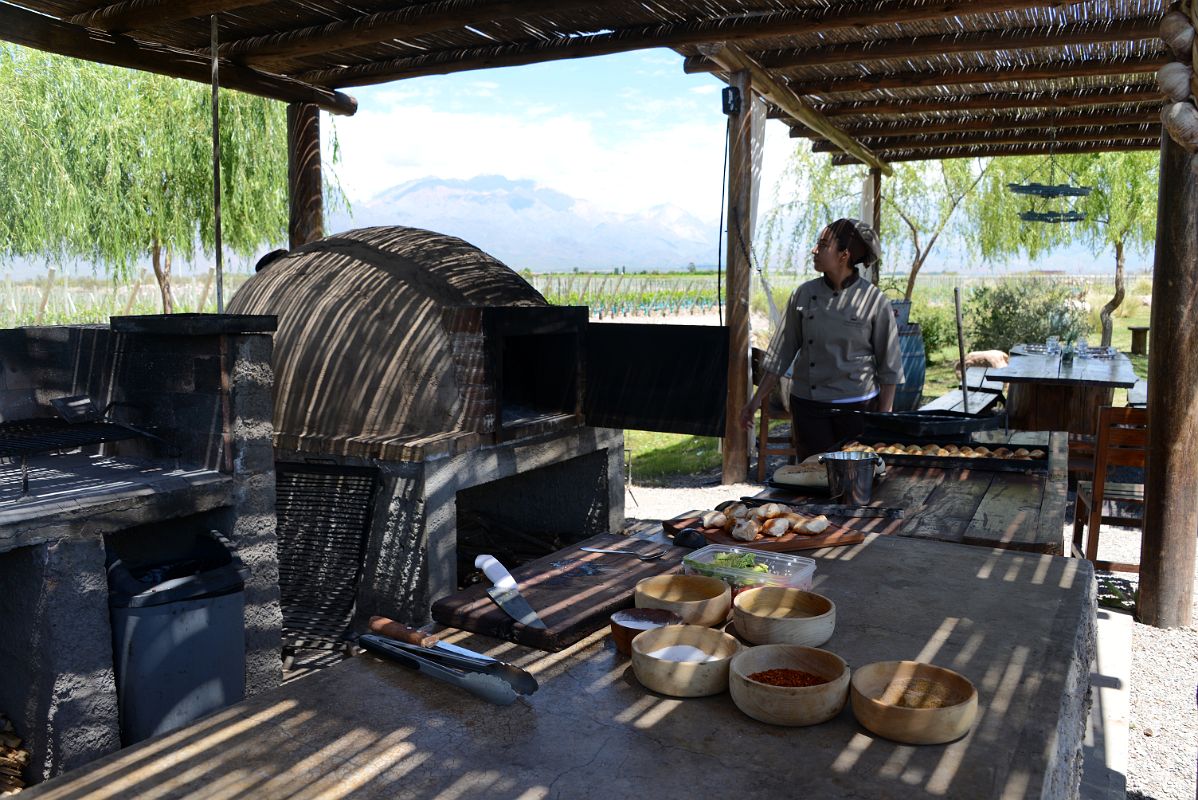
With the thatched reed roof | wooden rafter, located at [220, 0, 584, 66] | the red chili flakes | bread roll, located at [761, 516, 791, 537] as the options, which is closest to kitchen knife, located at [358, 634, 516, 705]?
the red chili flakes

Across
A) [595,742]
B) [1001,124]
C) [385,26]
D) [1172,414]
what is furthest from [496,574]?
[1001,124]

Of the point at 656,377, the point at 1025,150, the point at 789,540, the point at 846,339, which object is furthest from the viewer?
the point at 1025,150

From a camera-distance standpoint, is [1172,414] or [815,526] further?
[1172,414]

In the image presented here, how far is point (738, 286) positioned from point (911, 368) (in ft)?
10.4

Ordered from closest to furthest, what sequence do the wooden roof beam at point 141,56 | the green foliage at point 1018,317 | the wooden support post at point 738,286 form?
the wooden roof beam at point 141,56 → the wooden support post at point 738,286 → the green foliage at point 1018,317

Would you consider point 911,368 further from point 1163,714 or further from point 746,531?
point 746,531

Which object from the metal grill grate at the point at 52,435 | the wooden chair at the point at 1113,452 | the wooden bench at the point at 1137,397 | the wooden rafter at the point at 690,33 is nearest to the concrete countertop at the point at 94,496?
the metal grill grate at the point at 52,435

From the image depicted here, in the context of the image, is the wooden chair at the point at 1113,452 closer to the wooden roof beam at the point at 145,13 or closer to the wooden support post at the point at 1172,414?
the wooden support post at the point at 1172,414

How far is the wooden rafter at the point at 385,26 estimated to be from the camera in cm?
488

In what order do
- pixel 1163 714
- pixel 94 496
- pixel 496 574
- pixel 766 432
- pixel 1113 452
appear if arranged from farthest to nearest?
1. pixel 766 432
2. pixel 1113 452
3. pixel 1163 714
4. pixel 94 496
5. pixel 496 574

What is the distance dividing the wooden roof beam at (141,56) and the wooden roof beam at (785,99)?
8.89 feet

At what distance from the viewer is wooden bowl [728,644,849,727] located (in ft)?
4.73

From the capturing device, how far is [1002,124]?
863 centimetres

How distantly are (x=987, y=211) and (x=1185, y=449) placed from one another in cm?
1596
